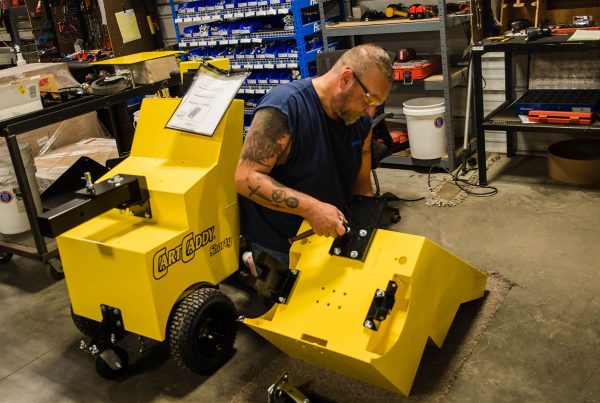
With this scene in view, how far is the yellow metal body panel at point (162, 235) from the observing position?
7.22ft

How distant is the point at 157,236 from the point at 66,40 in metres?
4.16

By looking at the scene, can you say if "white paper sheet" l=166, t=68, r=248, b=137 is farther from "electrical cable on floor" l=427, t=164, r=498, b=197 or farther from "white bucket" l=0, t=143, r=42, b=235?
"electrical cable on floor" l=427, t=164, r=498, b=197

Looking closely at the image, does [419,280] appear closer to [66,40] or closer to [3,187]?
[3,187]

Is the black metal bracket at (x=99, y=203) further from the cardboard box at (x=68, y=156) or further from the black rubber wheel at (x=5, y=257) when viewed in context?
the black rubber wheel at (x=5, y=257)

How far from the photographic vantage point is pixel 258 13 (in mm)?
4543

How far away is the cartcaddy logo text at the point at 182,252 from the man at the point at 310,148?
0.23m

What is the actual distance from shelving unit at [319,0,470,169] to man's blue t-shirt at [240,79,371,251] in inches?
60.9

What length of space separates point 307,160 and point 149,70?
5.34 ft

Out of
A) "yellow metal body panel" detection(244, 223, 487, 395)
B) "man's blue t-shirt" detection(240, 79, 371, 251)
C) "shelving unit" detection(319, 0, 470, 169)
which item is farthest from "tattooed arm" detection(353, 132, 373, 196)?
"shelving unit" detection(319, 0, 470, 169)

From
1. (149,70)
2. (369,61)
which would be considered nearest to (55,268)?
(149,70)

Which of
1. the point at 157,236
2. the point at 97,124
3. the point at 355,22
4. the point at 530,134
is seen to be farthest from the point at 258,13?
the point at 157,236

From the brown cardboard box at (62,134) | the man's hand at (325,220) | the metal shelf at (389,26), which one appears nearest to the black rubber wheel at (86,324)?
the man's hand at (325,220)

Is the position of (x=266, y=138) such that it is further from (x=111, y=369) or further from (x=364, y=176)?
(x=111, y=369)

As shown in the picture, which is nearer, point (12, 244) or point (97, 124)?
point (12, 244)
